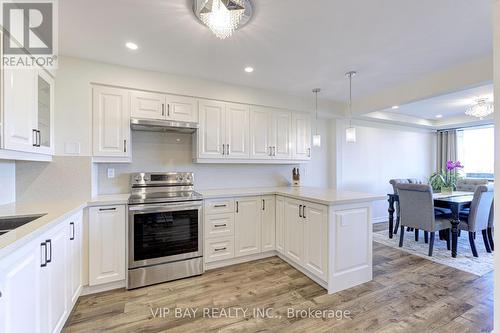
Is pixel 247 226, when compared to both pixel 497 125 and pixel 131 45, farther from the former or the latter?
pixel 497 125

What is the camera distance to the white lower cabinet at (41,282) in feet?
3.48

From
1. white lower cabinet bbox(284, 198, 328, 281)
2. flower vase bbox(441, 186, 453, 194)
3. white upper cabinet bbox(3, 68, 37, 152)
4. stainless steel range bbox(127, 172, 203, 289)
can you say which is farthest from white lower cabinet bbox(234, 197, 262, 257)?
flower vase bbox(441, 186, 453, 194)

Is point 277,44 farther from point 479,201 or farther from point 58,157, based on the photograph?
point 479,201

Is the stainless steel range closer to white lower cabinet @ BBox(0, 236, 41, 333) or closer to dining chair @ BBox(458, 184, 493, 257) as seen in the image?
white lower cabinet @ BBox(0, 236, 41, 333)

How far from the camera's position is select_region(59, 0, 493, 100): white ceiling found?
1.71 m

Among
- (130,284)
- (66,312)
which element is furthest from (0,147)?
(130,284)

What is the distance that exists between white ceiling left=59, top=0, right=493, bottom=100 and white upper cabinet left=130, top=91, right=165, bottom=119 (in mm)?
335

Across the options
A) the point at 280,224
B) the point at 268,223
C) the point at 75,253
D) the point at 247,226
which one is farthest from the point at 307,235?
the point at 75,253

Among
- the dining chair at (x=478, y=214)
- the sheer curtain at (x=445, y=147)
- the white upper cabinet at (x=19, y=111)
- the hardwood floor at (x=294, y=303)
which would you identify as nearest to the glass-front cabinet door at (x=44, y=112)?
the white upper cabinet at (x=19, y=111)

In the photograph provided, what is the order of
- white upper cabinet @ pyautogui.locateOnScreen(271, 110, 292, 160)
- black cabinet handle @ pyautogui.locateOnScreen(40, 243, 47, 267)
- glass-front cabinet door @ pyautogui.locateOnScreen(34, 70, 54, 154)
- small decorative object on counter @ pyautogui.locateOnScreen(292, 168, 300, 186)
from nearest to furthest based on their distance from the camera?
black cabinet handle @ pyautogui.locateOnScreen(40, 243, 47, 267)
glass-front cabinet door @ pyautogui.locateOnScreen(34, 70, 54, 154)
white upper cabinet @ pyautogui.locateOnScreen(271, 110, 292, 160)
small decorative object on counter @ pyautogui.locateOnScreen(292, 168, 300, 186)

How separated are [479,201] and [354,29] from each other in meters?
3.02

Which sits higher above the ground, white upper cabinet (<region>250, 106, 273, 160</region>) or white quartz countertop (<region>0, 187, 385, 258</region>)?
white upper cabinet (<region>250, 106, 273, 160</region>)

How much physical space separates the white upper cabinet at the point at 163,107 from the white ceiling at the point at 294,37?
13.2 inches

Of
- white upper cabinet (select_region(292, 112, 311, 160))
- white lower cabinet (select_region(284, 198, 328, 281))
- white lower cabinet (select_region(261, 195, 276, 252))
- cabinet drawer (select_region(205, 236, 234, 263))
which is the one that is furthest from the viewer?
white upper cabinet (select_region(292, 112, 311, 160))
